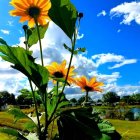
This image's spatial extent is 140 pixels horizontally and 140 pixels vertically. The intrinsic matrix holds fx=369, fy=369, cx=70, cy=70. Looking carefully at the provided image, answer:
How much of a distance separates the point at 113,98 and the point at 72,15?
10704 centimetres

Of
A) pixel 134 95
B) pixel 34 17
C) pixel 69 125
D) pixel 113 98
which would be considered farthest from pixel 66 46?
pixel 134 95

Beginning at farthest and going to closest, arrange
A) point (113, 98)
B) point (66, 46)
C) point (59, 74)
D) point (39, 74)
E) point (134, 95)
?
point (134, 95), point (113, 98), point (59, 74), point (66, 46), point (39, 74)

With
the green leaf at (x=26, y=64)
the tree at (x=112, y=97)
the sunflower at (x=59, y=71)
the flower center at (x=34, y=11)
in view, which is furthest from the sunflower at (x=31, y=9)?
the tree at (x=112, y=97)

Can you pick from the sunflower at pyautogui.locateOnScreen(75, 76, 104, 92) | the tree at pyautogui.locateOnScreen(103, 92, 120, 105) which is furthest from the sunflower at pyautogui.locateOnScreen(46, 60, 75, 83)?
the tree at pyautogui.locateOnScreen(103, 92, 120, 105)

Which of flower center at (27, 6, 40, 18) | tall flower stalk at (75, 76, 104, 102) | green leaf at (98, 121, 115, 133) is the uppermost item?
flower center at (27, 6, 40, 18)

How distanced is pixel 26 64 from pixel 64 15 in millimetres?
325

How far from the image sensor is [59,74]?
2.30m

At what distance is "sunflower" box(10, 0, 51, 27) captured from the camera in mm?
1924

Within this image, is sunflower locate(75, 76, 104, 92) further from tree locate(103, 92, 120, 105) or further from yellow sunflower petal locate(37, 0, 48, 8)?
tree locate(103, 92, 120, 105)

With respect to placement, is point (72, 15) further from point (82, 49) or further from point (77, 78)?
point (77, 78)

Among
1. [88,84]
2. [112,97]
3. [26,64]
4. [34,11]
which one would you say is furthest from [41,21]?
[112,97]

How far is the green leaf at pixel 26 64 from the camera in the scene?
1873mm

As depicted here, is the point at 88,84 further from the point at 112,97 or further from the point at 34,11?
the point at 112,97

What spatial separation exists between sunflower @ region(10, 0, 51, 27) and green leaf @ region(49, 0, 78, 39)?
0.14 ft
